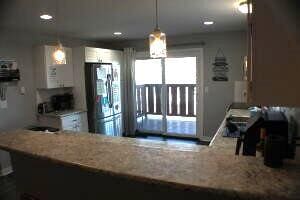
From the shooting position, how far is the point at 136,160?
119 cm

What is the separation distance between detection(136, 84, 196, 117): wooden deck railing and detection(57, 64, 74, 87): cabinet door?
1.84 m

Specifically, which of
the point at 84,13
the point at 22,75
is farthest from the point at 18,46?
→ the point at 84,13

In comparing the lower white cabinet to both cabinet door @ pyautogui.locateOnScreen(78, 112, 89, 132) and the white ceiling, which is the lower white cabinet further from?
the white ceiling

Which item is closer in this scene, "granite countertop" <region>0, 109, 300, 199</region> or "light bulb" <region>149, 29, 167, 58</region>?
"granite countertop" <region>0, 109, 300, 199</region>

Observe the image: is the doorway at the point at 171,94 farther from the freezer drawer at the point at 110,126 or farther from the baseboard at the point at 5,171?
the baseboard at the point at 5,171

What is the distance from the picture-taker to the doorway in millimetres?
5422

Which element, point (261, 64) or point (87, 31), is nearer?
point (261, 64)

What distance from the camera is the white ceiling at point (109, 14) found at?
2.65 metres

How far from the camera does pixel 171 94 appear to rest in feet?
19.6

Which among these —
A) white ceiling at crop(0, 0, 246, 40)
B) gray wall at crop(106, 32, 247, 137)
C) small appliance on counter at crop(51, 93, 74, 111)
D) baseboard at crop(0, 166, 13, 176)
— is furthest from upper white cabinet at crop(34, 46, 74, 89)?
gray wall at crop(106, 32, 247, 137)

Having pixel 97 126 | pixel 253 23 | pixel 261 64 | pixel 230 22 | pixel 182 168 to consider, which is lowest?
pixel 97 126

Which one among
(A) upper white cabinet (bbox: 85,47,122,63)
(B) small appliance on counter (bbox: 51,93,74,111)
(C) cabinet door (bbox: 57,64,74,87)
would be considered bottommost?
(B) small appliance on counter (bbox: 51,93,74,111)

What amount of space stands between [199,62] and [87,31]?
2446 mm

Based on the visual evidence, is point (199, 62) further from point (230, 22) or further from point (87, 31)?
point (87, 31)
